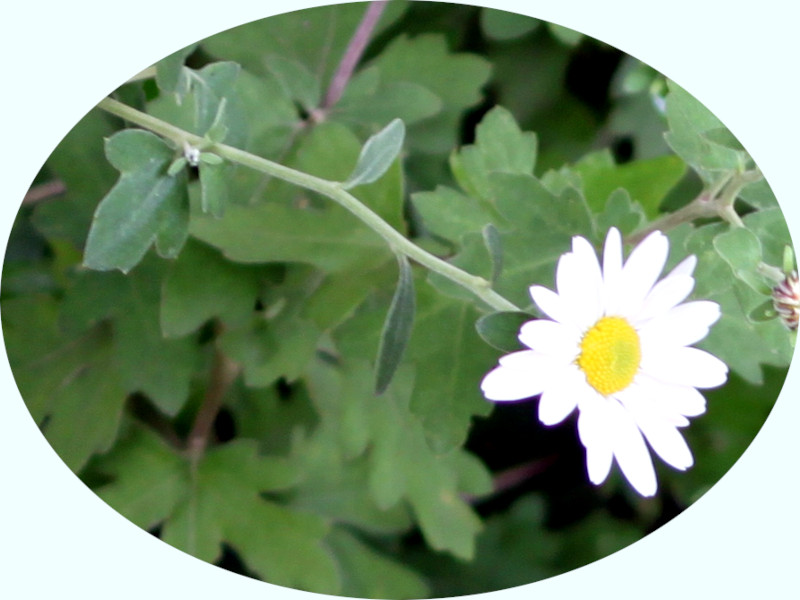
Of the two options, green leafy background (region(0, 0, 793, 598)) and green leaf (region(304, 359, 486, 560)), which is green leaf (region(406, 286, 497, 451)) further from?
green leaf (region(304, 359, 486, 560))

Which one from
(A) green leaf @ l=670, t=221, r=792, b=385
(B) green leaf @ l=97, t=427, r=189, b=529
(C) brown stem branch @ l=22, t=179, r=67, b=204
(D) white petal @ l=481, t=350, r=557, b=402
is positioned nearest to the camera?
(D) white petal @ l=481, t=350, r=557, b=402

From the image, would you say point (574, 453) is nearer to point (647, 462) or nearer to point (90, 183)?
point (647, 462)

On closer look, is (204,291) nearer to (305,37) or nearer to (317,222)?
(317,222)

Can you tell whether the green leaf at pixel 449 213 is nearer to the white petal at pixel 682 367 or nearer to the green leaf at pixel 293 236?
the green leaf at pixel 293 236

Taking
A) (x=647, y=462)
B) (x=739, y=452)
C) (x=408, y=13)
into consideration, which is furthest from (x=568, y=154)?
(x=647, y=462)

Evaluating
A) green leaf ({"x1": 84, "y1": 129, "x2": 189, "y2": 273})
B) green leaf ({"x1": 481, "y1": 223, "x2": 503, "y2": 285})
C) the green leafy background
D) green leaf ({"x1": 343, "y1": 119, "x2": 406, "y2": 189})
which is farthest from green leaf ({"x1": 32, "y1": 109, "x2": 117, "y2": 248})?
green leaf ({"x1": 481, "y1": 223, "x2": 503, "y2": 285})

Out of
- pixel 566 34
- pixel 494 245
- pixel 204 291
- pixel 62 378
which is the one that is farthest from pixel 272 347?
pixel 566 34
